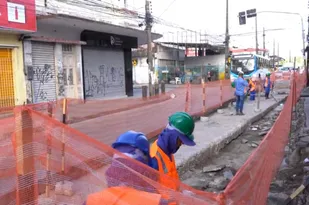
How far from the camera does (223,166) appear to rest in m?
6.65

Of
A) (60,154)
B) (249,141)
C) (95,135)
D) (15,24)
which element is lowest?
(249,141)

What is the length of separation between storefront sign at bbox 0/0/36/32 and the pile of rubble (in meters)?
10.3

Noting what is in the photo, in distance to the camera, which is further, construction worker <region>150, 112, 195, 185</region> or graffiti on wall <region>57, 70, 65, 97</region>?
graffiti on wall <region>57, 70, 65, 97</region>

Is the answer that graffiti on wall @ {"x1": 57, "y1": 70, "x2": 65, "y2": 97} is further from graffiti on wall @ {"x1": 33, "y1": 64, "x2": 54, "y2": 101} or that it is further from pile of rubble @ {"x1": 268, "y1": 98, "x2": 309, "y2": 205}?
pile of rubble @ {"x1": 268, "y1": 98, "x2": 309, "y2": 205}

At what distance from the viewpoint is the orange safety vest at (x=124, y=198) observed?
155 cm

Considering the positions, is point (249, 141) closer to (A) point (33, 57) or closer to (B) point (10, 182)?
(B) point (10, 182)

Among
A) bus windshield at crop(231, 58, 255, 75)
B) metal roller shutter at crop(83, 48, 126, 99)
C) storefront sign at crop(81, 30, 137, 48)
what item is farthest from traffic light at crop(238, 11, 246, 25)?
metal roller shutter at crop(83, 48, 126, 99)

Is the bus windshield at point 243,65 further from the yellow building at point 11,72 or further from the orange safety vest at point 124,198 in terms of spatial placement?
the orange safety vest at point 124,198

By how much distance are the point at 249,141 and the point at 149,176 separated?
299 inches

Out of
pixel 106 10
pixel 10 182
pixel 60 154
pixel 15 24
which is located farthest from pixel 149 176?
pixel 106 10

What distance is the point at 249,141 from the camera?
899 centimetres

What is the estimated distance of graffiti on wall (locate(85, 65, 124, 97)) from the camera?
743 inches

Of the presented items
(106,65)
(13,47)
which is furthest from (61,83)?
(106,65)

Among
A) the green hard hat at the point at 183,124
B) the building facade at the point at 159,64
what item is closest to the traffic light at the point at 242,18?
the building facade at the point at 159,64
